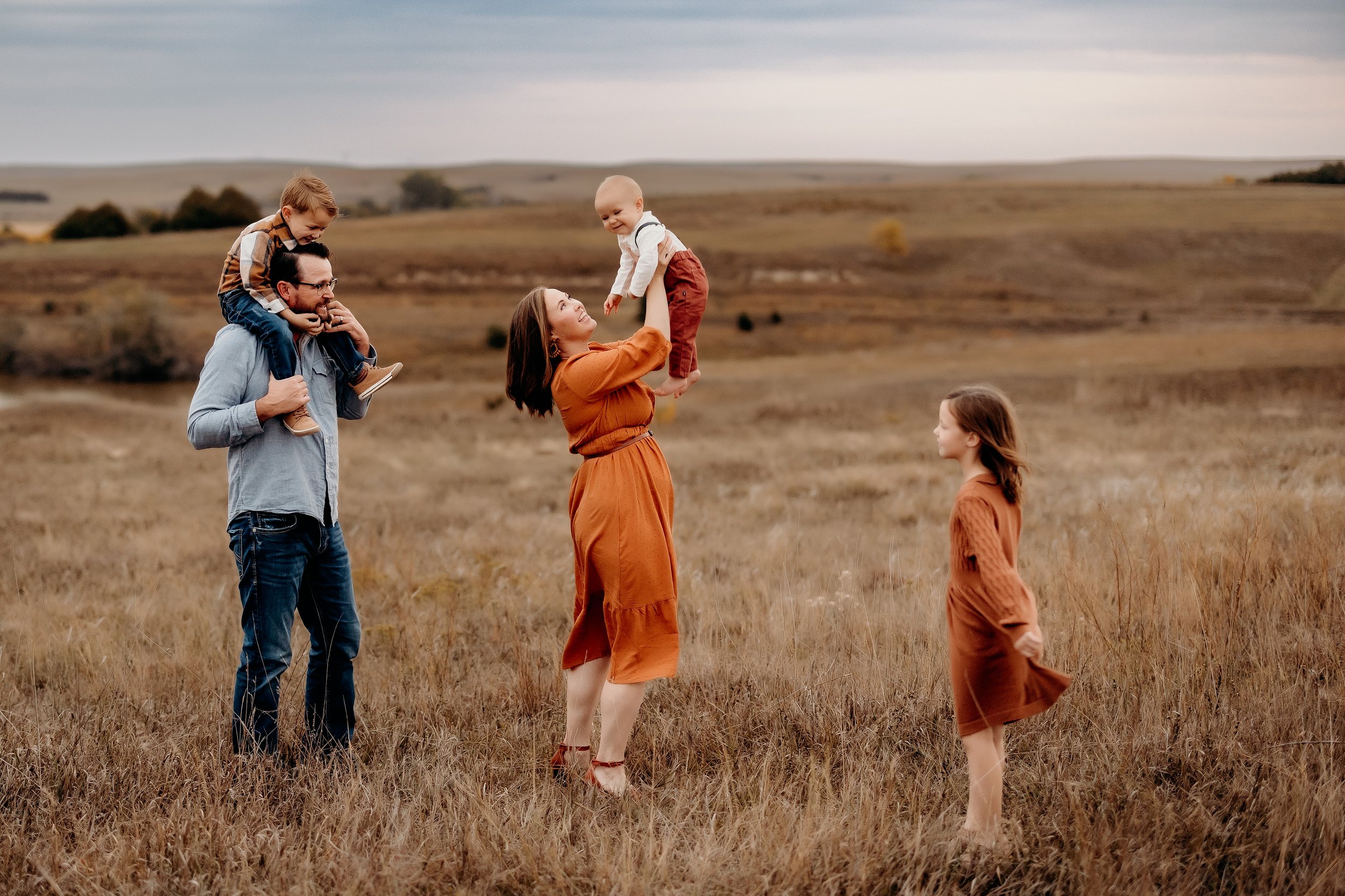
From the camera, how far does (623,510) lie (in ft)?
11.3

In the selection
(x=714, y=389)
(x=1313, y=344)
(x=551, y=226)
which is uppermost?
(x=551, y=226)

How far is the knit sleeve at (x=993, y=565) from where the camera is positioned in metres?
2.88

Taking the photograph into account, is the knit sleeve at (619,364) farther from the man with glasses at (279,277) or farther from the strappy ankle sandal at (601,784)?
the strappy ankle sandal at (601,784)

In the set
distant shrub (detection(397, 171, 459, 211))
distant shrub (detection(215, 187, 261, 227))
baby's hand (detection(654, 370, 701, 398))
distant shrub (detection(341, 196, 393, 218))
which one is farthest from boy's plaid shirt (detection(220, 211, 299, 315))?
distant shrub (detection(397, 171, 459, 211))

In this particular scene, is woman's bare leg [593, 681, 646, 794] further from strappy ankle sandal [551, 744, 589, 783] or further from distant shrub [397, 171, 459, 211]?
distant shrub [397, 171, 459, 211]

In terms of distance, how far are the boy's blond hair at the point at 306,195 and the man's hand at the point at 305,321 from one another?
0.38 metres

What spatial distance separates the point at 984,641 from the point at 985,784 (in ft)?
1.42

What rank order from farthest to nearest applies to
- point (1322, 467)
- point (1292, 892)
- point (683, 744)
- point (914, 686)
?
point (1322, 467) < point (914, 686) < point (683, 744) < point (1292, 892)

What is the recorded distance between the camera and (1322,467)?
30.4 ft

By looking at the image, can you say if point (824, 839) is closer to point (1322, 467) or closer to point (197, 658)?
point (197, 658)

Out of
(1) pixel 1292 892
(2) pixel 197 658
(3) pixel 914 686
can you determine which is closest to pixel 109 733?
(2) pixel 197 658

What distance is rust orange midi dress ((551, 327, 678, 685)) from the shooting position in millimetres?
3439

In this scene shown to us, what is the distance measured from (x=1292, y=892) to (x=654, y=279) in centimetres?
263

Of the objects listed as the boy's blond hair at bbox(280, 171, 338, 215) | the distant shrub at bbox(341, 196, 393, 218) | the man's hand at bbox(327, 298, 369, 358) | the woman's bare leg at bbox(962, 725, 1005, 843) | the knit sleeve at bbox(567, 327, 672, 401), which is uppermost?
the distant shrub at bbox(341, 196, 393, 218)
